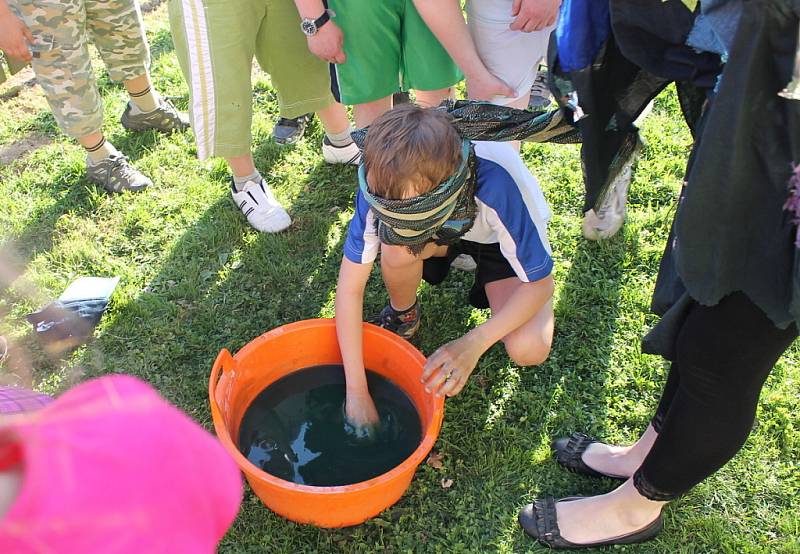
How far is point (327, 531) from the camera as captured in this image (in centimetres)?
203

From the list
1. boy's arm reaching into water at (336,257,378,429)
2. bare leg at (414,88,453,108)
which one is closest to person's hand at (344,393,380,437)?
boy's arm reaching into water at (336,257,378,429)

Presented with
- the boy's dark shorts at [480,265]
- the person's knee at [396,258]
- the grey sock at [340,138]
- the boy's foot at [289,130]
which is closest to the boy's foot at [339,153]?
the grey sock at [340,138]

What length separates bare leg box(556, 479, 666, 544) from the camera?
1865 millimetres

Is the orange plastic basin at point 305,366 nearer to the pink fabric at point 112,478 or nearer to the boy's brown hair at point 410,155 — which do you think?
the boy's brown hair at point 410,155

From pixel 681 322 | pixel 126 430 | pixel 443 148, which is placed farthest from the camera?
pixel 443 148

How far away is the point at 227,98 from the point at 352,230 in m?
0.94

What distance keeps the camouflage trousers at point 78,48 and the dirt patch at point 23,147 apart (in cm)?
57

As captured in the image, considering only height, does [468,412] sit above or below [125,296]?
below

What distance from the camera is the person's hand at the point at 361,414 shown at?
2.20 meters

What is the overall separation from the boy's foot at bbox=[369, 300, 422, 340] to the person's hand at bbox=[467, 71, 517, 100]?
78 cm

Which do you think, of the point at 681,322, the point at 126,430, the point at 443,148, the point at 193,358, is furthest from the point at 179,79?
the point at 126,430

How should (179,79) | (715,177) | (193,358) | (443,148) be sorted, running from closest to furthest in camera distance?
(715,177) → (443,148) → (193,358) → (179,79)

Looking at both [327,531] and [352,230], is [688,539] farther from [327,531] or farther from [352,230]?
[352,230]

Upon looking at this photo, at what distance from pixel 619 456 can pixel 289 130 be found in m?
2.13
